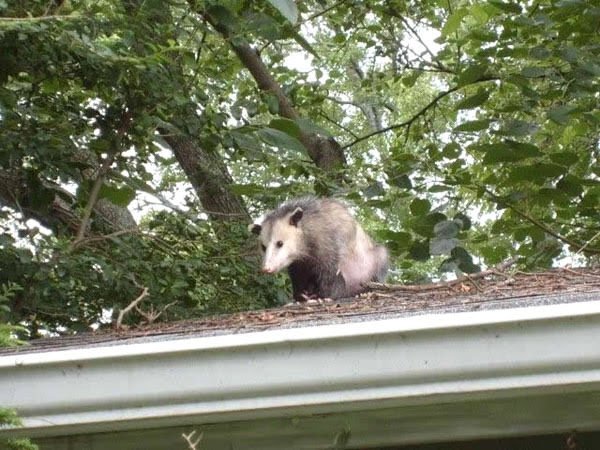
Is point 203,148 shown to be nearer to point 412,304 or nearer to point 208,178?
point 208,178

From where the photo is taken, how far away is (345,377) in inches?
74.3

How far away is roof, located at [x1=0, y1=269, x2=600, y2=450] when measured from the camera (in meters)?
1.82

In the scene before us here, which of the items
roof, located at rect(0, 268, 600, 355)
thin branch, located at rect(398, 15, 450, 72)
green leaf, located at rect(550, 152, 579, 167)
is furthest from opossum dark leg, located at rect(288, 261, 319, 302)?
roof, located at rect(0, 268, 600, 355)

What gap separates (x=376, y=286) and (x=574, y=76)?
237 centimetres

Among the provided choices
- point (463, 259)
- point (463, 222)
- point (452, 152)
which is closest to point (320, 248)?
point (452, 152)

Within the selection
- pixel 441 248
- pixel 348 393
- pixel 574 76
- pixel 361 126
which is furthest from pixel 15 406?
pixel 361 126

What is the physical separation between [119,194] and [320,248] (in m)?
1.37

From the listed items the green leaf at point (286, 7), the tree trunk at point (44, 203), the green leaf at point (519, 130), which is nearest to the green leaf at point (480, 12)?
the green leaf at point (519, 130)

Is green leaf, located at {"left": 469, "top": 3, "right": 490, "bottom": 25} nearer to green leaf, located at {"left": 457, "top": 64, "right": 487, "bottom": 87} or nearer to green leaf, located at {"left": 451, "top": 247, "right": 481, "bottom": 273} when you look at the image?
green leaf, located at {"left": 457, "top": 64, "right": 487, "bottom": 87}

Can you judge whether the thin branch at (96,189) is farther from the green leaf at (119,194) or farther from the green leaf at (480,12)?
the green leaf at (480,12)

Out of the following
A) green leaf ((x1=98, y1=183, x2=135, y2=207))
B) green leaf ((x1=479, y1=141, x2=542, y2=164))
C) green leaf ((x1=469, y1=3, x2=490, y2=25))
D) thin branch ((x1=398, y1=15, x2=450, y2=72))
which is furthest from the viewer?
thin branch ((x1=398, y1=15, x2=450, y2=72))

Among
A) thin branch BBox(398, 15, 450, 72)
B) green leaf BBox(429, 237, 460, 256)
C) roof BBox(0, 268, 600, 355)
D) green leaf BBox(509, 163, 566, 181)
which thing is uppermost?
thin branch BBox(398, 15, 450, 72)

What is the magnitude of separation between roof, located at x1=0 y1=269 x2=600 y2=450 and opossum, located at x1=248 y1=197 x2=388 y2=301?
4054 mm

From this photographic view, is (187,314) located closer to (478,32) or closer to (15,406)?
(478,32)
